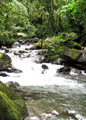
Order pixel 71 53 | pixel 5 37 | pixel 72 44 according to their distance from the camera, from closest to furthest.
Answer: pixel 5 37 → pixel 71 53 → pixel 72 44

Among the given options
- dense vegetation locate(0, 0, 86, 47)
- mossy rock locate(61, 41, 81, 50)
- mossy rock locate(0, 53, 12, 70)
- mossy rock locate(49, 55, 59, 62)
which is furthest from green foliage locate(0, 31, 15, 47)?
mossy rock locate(61, 41, 81, 50)

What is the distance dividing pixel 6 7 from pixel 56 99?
9.87 feet

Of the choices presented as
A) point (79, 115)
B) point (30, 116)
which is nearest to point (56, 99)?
point (79, 115)

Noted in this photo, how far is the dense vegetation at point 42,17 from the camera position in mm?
3471

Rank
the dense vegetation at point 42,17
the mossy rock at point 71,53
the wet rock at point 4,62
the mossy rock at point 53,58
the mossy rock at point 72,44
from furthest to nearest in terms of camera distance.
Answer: the mossy rock at point 53,58, the mossy rock at point 72,44, the mossy rock at point 71,53, the wet rock at point 4,62, the dense vegetation at point 42,17

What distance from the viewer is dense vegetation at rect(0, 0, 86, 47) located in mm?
3471

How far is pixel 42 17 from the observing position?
21.6m

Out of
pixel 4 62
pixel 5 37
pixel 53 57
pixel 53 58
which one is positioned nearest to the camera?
pixel 5 37

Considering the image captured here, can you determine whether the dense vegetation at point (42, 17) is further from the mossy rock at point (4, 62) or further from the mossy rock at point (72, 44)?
the mossy rock at point (72, 44)

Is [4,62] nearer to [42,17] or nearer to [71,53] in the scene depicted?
[71,53]

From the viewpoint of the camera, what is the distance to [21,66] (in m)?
10.9

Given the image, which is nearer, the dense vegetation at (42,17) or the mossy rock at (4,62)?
the dense vegetation at (42,17)

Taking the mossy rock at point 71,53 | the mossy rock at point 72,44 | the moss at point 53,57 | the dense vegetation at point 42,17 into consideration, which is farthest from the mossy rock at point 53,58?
the dense vegetation at point 42,17

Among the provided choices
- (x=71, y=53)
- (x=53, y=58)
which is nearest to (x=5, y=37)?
(x=71, y=53)
